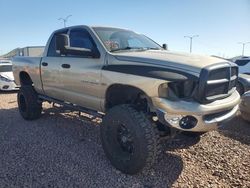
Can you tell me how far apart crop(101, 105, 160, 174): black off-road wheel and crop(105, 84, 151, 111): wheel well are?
0.86 ft

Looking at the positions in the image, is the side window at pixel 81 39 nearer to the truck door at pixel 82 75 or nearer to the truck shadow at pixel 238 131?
the truck door at pixel 82 75

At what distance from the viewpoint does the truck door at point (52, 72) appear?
17.0 ft

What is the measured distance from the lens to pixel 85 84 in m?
4.45

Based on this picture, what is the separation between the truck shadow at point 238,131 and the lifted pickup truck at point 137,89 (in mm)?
1366

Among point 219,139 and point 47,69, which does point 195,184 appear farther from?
point 47,69

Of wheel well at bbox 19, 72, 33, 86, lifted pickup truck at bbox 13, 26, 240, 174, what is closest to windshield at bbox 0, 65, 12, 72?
wheel well at bbox 19, 72, 33, 86

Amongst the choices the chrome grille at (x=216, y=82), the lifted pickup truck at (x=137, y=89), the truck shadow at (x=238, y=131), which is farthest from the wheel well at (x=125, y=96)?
the truck shadow at (x=238, y=131)

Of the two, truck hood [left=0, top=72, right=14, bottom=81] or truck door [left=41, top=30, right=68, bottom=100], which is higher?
truck door [left=41, top=30, right=68, bottom=100]

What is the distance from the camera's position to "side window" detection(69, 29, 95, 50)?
456cm

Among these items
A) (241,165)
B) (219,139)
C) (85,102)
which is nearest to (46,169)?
(85,102)

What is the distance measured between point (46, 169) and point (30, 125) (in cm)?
247

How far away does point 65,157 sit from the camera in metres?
4.26

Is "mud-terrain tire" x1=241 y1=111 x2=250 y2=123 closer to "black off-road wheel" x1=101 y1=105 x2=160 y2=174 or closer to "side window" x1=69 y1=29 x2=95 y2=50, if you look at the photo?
"black off-road wheel" x1=101 y1=105 x2=160 y2=174

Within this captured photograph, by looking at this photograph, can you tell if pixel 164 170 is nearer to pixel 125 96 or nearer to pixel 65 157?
pixel 125 96
